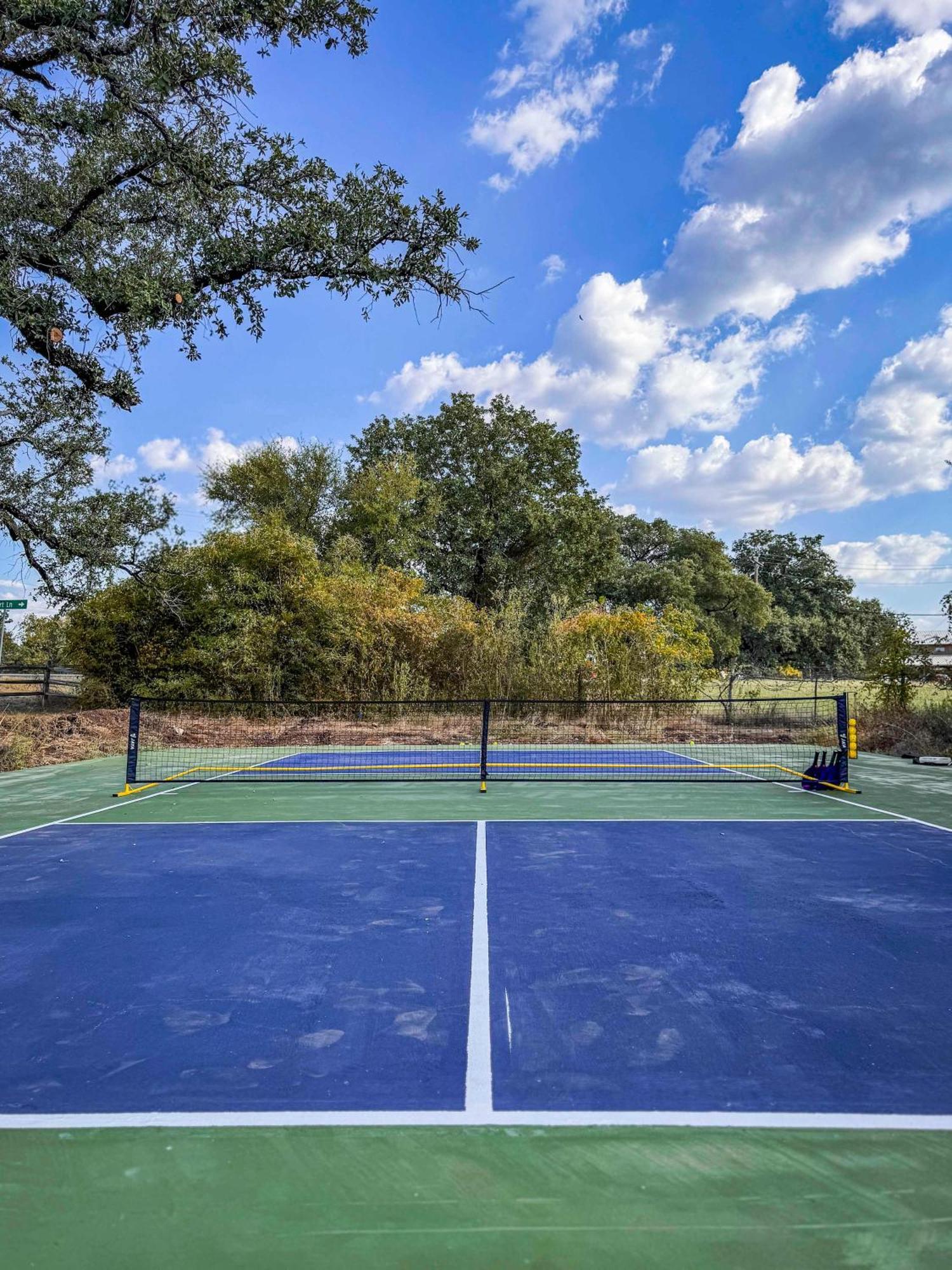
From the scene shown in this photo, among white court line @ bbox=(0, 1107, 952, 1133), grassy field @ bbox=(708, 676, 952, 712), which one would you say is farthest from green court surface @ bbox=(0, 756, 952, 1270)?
grassy field @ bbox=(708, 676, 952, 712)

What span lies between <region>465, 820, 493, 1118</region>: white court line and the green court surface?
0.17 m

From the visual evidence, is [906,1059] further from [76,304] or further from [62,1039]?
[76,304]

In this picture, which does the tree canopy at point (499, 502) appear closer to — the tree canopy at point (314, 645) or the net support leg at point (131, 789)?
the tree canopy at point (314, 645)

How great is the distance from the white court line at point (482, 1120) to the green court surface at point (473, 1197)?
0.03 metres

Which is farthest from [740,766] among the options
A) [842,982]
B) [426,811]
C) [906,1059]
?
[906,1059]

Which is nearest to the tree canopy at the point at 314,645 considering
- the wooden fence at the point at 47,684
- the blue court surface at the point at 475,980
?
the wooden fence at the point at 47,684

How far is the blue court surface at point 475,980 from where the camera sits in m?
2.42

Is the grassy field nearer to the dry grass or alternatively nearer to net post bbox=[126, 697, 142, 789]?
net post bbox=[126, 697, 142, 789]

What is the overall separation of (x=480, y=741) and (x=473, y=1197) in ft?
36.8

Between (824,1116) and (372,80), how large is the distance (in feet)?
36.5

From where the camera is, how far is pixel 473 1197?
1.86 m

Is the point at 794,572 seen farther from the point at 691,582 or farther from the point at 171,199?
the point at 171,199

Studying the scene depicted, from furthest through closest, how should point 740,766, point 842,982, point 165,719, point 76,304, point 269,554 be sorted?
point 269,554 → point 165,719 → point 740,766 → point 76,304 → point 842,982

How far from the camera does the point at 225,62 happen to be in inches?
314
